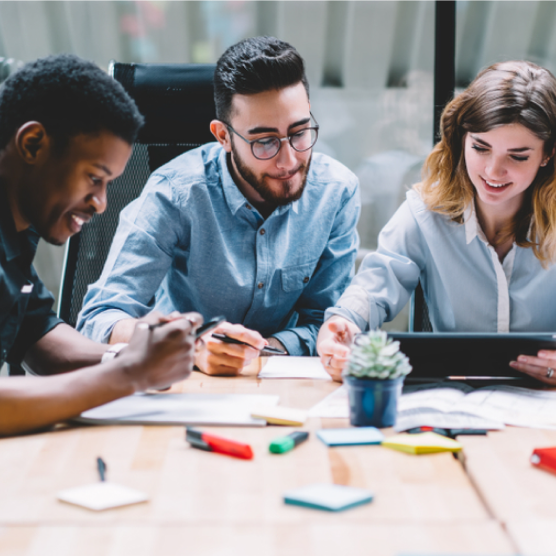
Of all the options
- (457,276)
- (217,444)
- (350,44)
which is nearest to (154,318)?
(217,444)

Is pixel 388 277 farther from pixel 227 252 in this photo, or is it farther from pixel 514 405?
pixel 514 405

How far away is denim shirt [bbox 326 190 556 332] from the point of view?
1.51 metres

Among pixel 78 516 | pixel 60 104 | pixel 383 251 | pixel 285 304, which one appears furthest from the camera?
pixel 285 304

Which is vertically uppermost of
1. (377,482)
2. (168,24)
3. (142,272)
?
(168,24)

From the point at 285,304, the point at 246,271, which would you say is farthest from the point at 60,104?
the point at 285,304

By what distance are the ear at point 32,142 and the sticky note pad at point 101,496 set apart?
20.9 inches

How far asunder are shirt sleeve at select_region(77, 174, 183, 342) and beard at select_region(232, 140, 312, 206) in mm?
180

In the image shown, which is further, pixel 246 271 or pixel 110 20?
pixel 110 20

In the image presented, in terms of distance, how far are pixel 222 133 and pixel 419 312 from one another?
0.69 m

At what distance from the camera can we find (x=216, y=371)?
1.24m

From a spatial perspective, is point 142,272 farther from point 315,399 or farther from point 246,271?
point 315,399

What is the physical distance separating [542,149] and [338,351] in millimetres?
682

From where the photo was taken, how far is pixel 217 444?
835mm

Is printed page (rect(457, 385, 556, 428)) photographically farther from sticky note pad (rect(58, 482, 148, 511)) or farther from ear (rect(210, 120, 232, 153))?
ear (rect(210, 120, 232, 153))
